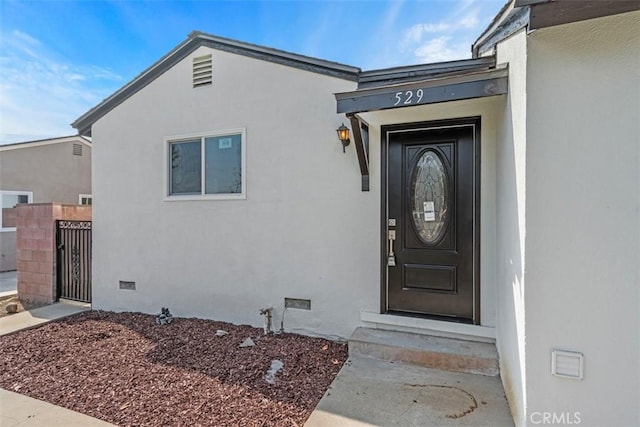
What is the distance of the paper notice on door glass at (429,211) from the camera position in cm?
379

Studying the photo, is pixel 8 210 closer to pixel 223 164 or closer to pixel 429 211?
pixel 223 164

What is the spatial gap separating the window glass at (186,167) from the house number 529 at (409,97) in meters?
3.35

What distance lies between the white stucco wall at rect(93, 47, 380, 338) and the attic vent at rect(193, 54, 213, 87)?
10cm

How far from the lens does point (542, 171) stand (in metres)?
2.01

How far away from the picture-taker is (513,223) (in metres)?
2.46

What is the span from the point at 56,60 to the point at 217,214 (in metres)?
5.91

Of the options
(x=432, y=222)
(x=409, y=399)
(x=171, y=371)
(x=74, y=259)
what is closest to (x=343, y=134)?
(x=432, y=222)

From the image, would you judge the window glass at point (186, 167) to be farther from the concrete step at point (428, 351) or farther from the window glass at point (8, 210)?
the window glass at point (8, 210)

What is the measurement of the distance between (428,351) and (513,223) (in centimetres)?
163

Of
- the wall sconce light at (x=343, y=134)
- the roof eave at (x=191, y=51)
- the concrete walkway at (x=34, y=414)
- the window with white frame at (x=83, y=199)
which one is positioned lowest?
the concrete walkway at (x=34, y=414)

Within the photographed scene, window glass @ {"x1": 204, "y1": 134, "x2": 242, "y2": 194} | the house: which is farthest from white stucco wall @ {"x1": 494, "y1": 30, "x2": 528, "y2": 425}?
window glass @ {"x1": 204, "y1": 134, "x2": 242, "y2": 194}

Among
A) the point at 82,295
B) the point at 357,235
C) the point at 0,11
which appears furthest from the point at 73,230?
the point at 357,235

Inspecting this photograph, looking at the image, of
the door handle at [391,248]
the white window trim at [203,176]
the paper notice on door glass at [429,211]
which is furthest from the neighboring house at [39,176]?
the paper notice on door glass at [429,211]

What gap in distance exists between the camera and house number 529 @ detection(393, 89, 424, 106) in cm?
289
